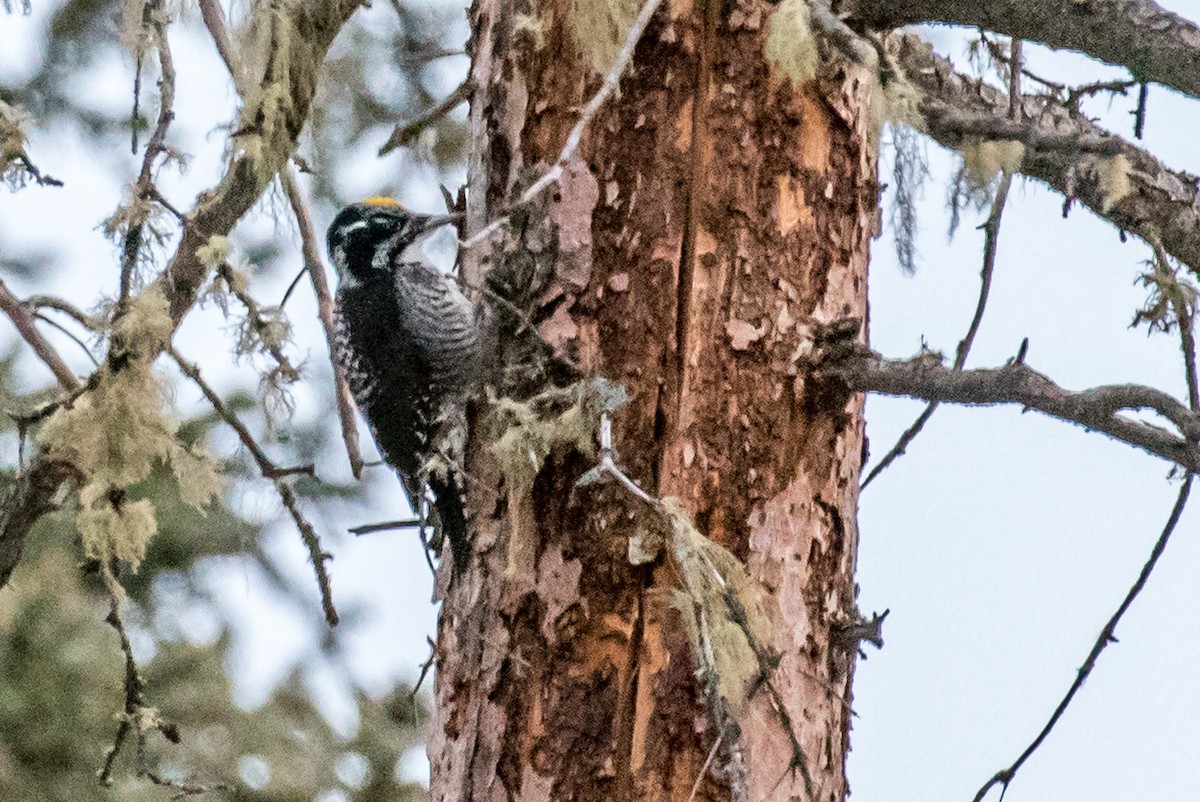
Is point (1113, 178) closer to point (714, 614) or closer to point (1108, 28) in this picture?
point (1108, 28)

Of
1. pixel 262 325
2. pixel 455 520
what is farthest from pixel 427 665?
pixel 262 325

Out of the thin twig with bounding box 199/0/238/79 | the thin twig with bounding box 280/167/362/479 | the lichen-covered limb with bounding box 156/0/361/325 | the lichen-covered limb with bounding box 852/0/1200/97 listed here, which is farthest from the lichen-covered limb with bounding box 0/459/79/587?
the lichen-covered limb with bounding box 852/0/1200/97

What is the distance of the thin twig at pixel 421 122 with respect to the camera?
2812 mm

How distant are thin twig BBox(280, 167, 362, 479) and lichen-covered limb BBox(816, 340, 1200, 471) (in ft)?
3.66

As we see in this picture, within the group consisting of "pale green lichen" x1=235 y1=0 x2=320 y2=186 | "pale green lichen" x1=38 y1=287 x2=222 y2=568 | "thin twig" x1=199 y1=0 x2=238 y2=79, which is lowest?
"pale green lichen" x1=38 y1=287 x2=222 y2=568

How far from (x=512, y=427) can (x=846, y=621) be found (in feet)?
2.10

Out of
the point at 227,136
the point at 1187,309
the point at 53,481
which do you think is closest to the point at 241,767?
the point at 53,481

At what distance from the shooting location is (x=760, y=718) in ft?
7.36

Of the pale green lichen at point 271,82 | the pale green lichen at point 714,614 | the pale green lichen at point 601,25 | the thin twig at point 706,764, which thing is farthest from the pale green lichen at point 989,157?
Answer: the pale green lichen at point 271,82

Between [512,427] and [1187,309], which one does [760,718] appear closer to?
[512,427]

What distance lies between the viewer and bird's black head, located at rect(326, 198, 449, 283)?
11.1 feet

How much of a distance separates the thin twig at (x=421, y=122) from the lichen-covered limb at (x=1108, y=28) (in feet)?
3.11

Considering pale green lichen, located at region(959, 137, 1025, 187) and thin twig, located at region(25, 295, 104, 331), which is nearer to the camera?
pale green lichen, located at region(959, 137, 1025, 187)

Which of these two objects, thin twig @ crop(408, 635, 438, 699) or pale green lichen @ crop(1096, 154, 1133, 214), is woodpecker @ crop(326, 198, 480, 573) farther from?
pale green lichen @ crop(1096, 154, 1133, 214)
